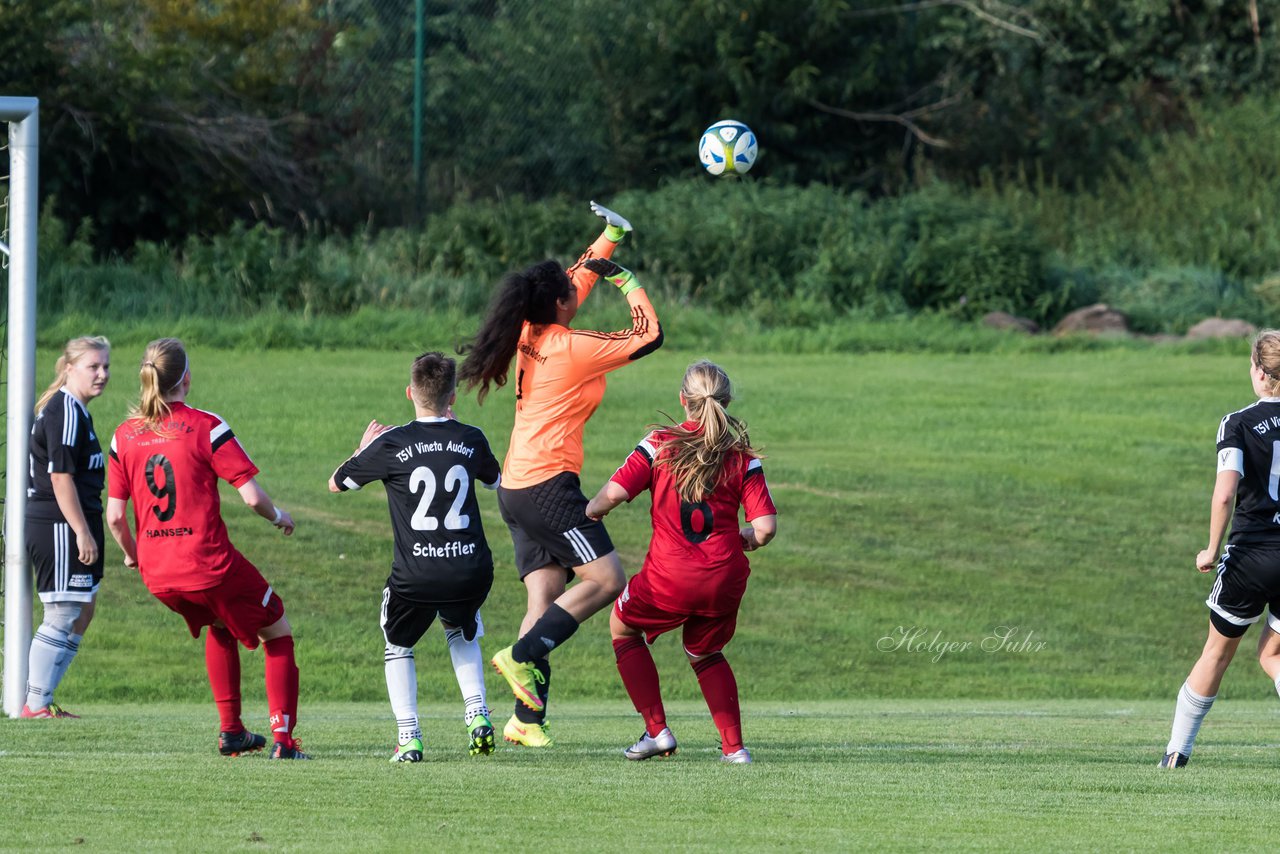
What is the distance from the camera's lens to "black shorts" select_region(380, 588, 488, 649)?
6941 millimetres

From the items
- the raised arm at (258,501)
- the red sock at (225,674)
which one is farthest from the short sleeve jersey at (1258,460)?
the red sock at (225,674)

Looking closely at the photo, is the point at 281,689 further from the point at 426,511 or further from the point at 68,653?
the point at 68,653

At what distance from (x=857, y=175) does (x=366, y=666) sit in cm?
1911

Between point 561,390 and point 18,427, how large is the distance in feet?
10.8

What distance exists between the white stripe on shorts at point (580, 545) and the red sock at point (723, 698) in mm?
667

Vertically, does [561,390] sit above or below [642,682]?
above

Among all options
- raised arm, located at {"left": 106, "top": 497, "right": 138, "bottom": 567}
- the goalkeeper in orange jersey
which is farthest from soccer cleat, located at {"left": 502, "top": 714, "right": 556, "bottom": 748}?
raised arm, located at {"left": 106, "top": 497, "right": 138, "bottom": 567}

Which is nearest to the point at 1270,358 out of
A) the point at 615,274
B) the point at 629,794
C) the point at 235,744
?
the point at 615,274

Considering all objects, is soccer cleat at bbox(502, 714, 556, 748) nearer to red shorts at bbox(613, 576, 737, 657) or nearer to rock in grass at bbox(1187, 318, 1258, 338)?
red shorts at bbox(613, 576, 737, 657)

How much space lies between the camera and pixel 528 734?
7422 mm

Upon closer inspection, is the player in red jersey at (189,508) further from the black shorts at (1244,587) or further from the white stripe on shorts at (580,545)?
the black shorts at (1244,587)

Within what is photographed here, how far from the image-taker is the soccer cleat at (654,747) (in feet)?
23.3

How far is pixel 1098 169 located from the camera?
30578 millimetres

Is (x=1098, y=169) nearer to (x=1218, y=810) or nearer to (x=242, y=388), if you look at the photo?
(x=242, y=388)
